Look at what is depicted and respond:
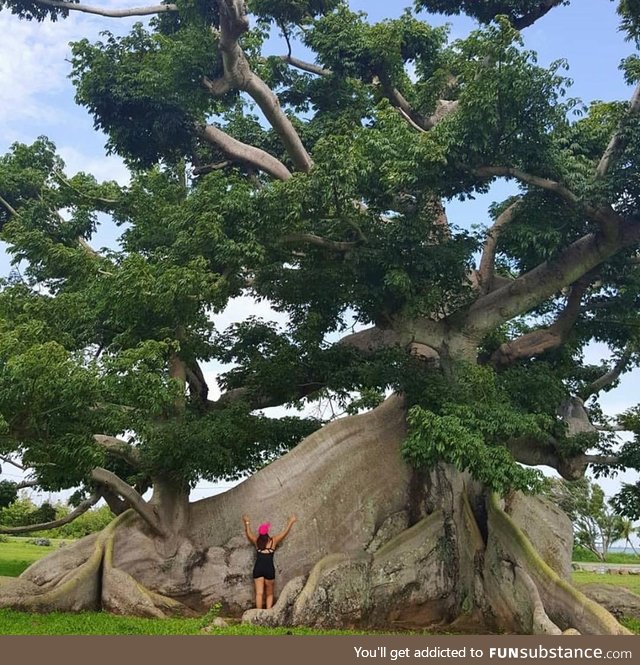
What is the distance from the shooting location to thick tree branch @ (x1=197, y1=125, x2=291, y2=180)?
40.5 ft

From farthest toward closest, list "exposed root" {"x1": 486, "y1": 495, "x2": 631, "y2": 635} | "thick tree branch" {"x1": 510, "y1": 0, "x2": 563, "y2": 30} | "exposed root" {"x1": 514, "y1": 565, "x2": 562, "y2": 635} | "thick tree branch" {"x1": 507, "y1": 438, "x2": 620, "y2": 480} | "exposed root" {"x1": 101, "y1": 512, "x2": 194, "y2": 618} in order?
"thick tree branch" {"x1": 510, "y1": 0, "x2": 563, "y2": 30} → "thick tree branch" {"x1": 507, "y1": 438, "x2": 620, "y2": 480} → "exposed root" {"x1": 101, "y1": 512, "x2": 194, "y2": 618} → "exposed root" {"x1": 514, "y1": 565, "x2": 562, "y2": 635} → "exposed root" {"x1": 486, "y1": 495, "x2": 631, "y2": 635}

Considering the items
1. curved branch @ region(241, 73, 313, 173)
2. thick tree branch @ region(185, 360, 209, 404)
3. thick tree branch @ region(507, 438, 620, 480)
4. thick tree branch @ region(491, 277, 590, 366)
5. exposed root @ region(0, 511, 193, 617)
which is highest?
curved branch @ region(241, 73, 313, 173)

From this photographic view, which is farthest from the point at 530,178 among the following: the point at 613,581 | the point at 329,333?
the point at 613,581

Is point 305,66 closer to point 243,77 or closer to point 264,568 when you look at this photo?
point 243,77

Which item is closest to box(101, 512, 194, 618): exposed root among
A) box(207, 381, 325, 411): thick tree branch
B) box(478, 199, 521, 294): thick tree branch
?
box(207, 381, 325, 411): thick tree branch

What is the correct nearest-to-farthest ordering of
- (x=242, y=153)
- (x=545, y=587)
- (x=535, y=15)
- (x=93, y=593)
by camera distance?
(x=545, y=587) < (x=93, y=593) < (x=535, y=15) < (x=242, y=153)

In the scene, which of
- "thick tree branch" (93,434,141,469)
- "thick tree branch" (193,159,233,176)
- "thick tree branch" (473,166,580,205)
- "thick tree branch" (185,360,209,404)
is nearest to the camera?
"thick tree branch" (93,434,141,469)

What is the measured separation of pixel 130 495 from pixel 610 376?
8477 mm

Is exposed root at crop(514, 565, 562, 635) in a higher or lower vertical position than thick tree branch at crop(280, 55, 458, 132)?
lower

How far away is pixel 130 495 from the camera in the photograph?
890cm

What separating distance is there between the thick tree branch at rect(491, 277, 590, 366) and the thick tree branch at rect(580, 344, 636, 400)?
4.43 feet

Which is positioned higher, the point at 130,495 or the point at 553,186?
the point at 553,186

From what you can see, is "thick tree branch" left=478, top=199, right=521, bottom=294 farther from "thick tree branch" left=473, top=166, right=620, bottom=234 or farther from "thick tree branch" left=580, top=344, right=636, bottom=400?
"thick tree branch" left=580, top=344, right=636, bottom=400

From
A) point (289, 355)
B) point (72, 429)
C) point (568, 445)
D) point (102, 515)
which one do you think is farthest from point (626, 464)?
point (102, 515)
